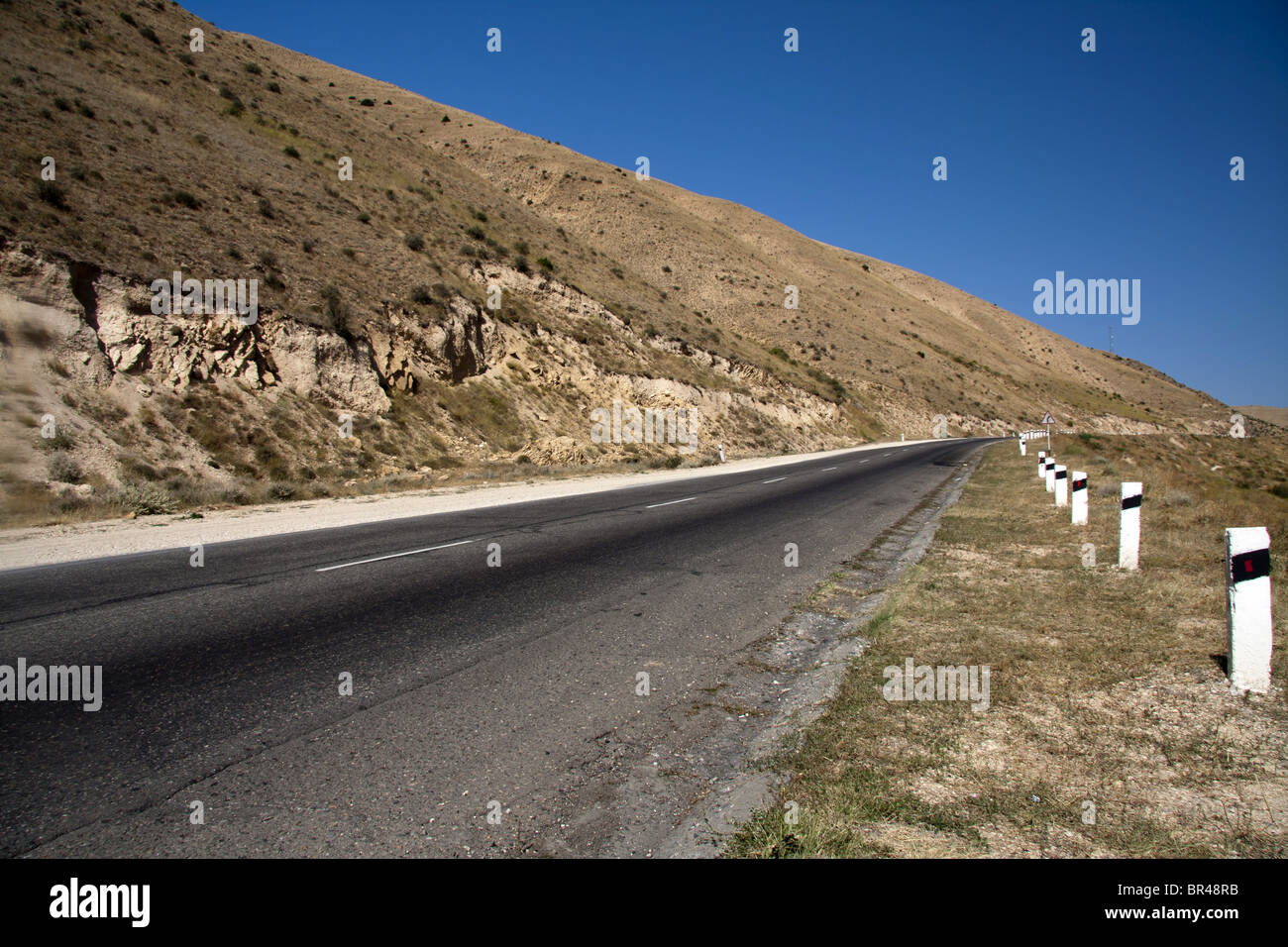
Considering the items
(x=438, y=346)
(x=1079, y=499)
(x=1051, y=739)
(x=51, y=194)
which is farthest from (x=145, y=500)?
(x=1079, y=499)

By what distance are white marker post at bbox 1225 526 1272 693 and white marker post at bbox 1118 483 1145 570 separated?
3214mm

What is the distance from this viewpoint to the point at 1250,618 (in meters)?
4.25

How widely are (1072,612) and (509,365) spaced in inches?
1142

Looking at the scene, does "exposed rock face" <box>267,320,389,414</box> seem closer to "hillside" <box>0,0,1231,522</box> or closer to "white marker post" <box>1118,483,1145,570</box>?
"hillside" <box>0,0,1231,522</box>

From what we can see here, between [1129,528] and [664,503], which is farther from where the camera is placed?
[664,503]

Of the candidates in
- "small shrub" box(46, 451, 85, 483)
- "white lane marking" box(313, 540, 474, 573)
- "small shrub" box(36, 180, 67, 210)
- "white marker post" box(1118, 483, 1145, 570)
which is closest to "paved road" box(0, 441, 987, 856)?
"white lane marking" box(313, 540, 474, 573)

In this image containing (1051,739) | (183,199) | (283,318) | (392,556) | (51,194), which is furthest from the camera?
(183,199)

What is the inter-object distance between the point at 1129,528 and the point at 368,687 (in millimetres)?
7451

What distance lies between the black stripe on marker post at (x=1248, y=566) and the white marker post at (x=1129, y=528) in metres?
3.19

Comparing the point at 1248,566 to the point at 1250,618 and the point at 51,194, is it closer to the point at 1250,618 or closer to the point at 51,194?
the point at 1250,618

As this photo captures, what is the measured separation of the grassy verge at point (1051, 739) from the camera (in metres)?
2.85

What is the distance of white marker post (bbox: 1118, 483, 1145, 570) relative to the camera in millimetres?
7328
